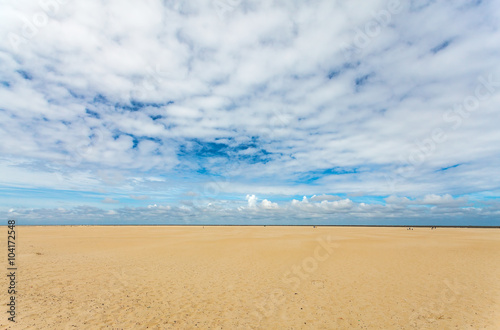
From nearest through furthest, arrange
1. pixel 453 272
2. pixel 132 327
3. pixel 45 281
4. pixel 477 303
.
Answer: pixel 132 327 < pixel 477 303 < pixel 45 281 < pixel 453 272

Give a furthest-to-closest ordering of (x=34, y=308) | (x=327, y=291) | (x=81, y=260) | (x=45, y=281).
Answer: (x=81, y=260) < (x=45, y=281) < (x=327, y=291) < (x=34, y=308)

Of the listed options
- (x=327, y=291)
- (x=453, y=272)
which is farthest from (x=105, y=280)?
(x=453, y=272)

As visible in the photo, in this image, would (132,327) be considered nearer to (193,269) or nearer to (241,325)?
(241,325)

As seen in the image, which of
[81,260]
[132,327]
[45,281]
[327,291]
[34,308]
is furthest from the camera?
[81,260]

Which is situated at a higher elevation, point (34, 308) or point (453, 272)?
point (34, 308)

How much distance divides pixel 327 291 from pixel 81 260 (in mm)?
25038

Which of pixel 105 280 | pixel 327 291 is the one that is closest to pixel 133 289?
pixel 105 280

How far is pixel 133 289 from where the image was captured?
54.6 ft

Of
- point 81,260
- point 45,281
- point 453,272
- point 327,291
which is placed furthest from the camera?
point 81,260

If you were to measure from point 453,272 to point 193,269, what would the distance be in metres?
23.1

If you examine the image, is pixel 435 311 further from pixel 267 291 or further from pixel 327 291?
pixel 267 291

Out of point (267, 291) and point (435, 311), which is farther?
point (267, 291)

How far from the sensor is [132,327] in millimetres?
11227

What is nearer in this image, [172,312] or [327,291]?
[172,312]
